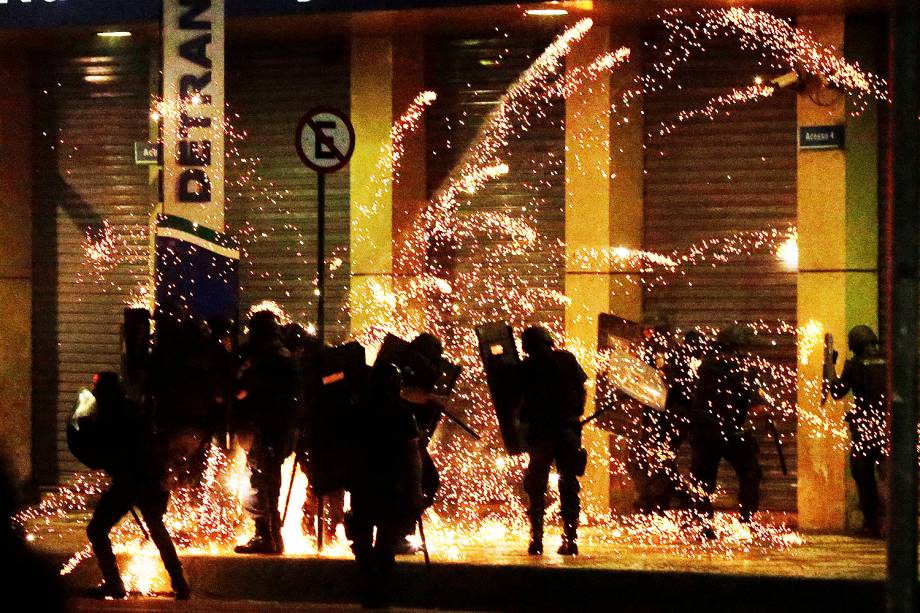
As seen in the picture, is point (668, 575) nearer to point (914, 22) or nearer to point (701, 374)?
point (701, 374)

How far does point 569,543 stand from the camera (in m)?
10.6

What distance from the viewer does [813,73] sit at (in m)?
12.3

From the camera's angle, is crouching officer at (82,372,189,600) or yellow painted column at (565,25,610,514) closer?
crouching officer at (82,372,189,600)

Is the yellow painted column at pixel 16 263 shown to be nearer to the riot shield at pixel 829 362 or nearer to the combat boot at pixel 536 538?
the combat boot at pixel 536 538

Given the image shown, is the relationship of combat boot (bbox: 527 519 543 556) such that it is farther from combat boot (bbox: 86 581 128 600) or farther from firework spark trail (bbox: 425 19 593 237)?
firework spark trail (bbox: 425 19 593 237)

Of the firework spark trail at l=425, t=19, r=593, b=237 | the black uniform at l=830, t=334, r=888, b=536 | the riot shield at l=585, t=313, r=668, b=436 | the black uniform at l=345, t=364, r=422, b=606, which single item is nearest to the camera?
the black uniform at l=345, t=364, r=422, b=606

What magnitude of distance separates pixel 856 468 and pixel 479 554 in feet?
10.8

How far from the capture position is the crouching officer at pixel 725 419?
11.1 m

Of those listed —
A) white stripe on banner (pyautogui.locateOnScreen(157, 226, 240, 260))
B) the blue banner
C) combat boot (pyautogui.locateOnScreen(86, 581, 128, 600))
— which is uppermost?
the blue banner

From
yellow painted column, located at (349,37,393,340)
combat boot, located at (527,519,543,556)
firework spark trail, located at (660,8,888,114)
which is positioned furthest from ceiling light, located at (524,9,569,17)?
combat boot, located at (527,519,543,556)

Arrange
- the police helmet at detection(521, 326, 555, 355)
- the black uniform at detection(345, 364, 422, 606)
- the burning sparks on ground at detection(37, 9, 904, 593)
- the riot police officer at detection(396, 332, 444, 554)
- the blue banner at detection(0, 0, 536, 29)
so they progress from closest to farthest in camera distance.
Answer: the black uniform at detection(345, 364, 422, 606) → the riot police officer at detection(396, 332, 444, 554) → the police helmet at detection(521, 326, 555, 355) → the burning sparks on ground at detection(37, 9, 904, 593) → the blue banner at detection(0, 0, 536, 29)

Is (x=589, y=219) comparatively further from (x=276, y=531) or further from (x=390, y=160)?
(x=276, y=531)

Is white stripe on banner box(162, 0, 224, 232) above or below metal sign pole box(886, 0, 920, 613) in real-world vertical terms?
above

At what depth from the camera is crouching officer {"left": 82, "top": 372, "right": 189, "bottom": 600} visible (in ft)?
29.7
